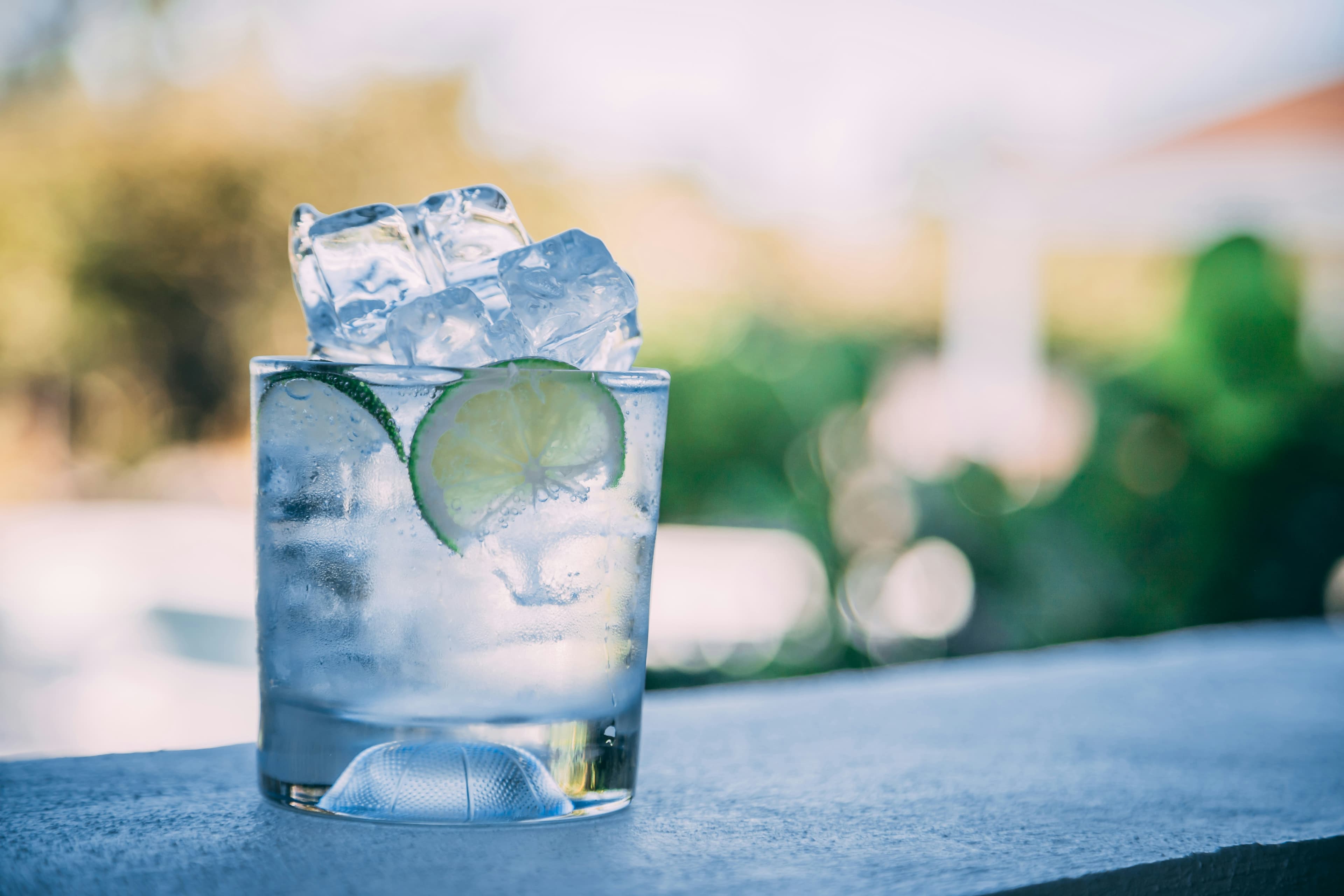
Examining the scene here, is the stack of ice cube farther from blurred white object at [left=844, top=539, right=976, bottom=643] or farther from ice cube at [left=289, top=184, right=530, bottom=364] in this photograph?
blurred white object at [left=844, top=539, right=976, bottom=643]

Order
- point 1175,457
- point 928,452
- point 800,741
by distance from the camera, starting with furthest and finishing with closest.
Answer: point 928,452 < point 1175,457 < point 800,741

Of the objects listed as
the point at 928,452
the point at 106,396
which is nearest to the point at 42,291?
the point at 106,396

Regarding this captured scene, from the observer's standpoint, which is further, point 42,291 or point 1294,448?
point 42,291

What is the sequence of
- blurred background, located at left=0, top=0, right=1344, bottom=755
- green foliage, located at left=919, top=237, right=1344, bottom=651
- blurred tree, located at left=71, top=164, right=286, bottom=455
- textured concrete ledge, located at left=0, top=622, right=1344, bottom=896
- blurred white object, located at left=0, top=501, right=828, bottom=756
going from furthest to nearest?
1. blurred tree, located at left=71, top=164, right=286, bottom=455
2. blurred white object, located at left=0, top=501, right=828, bottom=756
3. blurred background, located at left=0, top=0, right=1344, bottom=755
4. green foliage, located at left=919, top=237, right=1344, bottom=651
5. textured concrete ledge, located at left=0, top=622, right=1344, bottom=896

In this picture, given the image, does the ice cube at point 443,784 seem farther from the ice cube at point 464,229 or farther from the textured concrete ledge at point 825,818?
the ice cube at point 464,229

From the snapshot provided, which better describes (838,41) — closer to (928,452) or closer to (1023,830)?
(928,452)

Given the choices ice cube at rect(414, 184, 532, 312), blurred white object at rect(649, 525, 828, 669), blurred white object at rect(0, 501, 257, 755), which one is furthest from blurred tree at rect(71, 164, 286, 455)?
ice cube at rect(414, 184, 532, 312)

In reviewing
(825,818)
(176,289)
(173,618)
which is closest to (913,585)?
(825,818)
